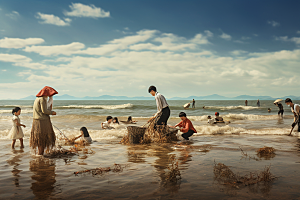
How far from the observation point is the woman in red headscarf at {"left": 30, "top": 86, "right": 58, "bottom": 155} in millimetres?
5426

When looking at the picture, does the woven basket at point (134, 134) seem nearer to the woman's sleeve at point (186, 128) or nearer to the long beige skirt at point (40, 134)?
the woman's sleeve at point (186, 128)

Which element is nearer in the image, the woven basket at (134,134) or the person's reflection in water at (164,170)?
the person's reflection in water at (164,170)

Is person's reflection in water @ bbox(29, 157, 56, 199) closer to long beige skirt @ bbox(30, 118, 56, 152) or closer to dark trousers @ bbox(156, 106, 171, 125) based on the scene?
long beige skirt @ bbox(30, 118, 56, 152)

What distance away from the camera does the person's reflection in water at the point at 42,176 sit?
131 inches

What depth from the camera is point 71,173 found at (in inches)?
169

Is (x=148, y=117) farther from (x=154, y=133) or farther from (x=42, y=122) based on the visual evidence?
(x=42, y=122)

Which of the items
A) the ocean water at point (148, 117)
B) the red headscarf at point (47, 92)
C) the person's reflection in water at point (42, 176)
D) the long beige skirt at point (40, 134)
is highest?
the red headscarf at point (47, 92)

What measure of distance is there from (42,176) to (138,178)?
6.66 ft

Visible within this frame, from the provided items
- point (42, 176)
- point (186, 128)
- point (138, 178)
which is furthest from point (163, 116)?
point (42, 176)

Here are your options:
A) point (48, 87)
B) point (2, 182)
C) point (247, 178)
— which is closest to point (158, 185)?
point (247, 178)

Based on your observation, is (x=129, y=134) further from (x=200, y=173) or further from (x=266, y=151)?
(x=266, y=151)

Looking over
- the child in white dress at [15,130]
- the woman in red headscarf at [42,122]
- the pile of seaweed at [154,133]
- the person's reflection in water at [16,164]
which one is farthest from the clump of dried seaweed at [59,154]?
the pile of seaweed at [154,133]

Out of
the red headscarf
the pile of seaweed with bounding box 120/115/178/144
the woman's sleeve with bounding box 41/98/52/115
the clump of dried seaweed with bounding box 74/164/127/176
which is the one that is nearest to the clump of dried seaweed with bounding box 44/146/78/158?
the woman's sleeve with bounding box 41/98/52/115

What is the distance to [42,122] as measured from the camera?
18.3ft
